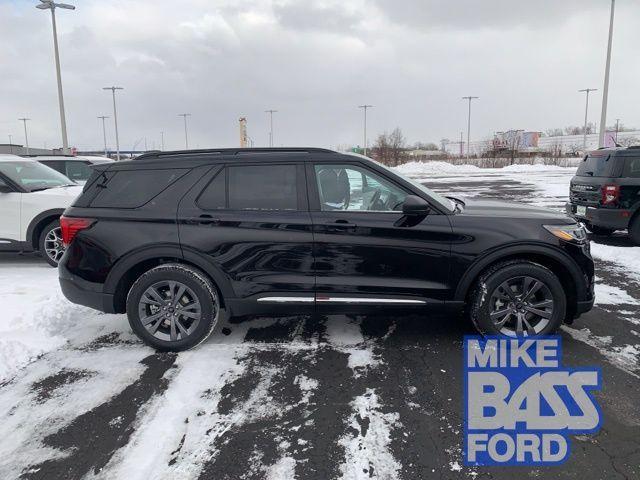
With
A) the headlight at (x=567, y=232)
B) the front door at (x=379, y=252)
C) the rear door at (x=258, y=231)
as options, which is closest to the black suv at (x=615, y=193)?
the headlight at (x=567, y=232)

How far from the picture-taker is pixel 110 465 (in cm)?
276

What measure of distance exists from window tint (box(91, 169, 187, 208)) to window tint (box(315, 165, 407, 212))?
132 cm

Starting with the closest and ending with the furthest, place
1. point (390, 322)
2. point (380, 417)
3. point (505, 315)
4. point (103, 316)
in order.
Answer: point (380, 417) → point (505, 315) → point (390, 322) → point (103, 316)

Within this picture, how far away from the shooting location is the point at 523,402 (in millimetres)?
3320

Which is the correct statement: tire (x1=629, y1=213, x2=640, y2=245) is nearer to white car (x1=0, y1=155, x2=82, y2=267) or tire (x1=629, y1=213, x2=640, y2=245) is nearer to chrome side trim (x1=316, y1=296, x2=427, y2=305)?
chrome side trim (x1=316, y1=296, x2=427, y2=305)

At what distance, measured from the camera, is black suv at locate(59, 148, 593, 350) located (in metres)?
4.17

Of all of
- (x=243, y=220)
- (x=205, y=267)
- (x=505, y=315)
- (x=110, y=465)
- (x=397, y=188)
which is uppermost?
(x=397, y=188)

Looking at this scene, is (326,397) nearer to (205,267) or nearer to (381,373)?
(381,373)

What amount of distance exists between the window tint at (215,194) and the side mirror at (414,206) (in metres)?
1.62

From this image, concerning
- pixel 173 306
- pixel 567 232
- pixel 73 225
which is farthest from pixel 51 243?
pixel 567 232

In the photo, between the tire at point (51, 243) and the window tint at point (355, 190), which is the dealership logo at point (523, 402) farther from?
the tire at point (51, 243)

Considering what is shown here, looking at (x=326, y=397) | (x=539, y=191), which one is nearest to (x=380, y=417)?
(x=326, y=397)

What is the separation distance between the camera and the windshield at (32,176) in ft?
25.6

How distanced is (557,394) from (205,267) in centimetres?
301
